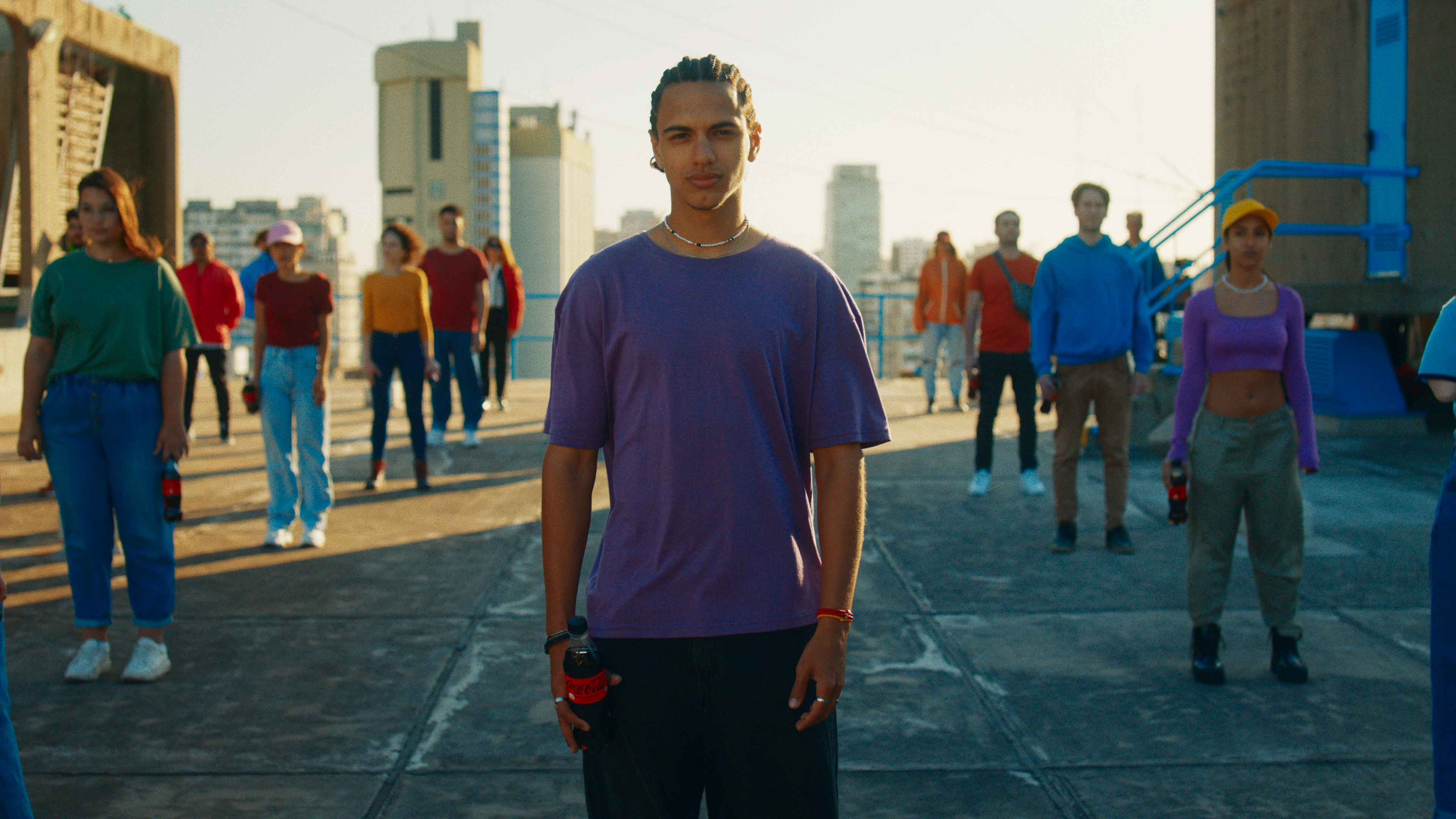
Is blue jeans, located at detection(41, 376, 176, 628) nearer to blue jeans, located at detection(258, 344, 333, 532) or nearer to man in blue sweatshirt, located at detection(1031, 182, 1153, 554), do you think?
blue jeans, located at detection(258, 344, 333, 532)

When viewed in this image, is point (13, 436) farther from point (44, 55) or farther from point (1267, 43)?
point (1267, 43)

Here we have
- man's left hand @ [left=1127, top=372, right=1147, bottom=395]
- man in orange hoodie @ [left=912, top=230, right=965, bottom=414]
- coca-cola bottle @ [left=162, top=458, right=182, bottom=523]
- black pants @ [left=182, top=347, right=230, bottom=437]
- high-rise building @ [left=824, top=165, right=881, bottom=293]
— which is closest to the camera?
coca-cola bottle @ [left=162, top=458, right=182, bottom=523]

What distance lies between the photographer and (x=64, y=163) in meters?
13.6

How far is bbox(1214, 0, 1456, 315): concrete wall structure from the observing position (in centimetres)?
1025

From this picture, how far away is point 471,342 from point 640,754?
812 centimetres

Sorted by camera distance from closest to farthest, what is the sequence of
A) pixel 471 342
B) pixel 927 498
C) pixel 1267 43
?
pixel 927 498, pixel 471 342, pixel 1267 43

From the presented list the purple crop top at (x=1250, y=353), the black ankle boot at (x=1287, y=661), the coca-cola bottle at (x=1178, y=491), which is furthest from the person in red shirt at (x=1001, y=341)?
the black ankle boot at (x=1287, y=661)

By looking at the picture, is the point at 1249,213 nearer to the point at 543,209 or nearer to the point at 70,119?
the point at 70,119

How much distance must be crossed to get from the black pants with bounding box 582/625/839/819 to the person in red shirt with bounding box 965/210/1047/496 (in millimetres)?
6010

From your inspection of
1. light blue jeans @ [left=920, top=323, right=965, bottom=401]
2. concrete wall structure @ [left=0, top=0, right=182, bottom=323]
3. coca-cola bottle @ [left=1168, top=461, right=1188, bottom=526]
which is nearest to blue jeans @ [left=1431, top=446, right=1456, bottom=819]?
coca-cola bottle @ [left=1168, top=461, right=1188, bottom=526]

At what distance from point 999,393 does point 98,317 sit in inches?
212

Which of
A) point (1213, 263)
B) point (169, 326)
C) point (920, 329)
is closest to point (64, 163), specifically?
point (920, 329)

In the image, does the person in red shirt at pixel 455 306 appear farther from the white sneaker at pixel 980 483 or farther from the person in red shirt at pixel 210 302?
the white sneaker at pixel 980 483

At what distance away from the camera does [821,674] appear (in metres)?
1.95
